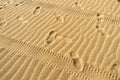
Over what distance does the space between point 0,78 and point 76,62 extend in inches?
63.2

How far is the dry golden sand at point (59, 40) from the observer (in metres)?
4.07

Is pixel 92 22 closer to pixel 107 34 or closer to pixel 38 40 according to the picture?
pixel 107 34

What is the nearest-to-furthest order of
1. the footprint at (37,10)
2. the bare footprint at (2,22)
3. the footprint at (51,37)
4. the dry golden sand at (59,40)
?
1. the dry golden sand at (59,40)
2. the footprint at (51,37)
3. the bare footprint at (2,22)
4. the footprint at (37,10)

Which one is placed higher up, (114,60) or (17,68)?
(17,68)

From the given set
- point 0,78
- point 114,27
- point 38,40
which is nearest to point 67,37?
point 38,40

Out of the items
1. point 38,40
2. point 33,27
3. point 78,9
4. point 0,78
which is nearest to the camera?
point 0,78

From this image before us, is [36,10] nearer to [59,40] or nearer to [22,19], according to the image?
[22,19]

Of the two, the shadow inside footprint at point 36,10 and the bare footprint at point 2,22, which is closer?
the bare footprint at point 2,22

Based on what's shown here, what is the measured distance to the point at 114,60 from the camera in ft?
14.0

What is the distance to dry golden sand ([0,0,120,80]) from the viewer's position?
407cm

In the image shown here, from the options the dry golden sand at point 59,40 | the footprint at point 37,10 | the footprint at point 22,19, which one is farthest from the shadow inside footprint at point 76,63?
the footprint at point 37,10

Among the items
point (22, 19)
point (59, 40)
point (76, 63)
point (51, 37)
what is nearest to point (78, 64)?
point (76, 63)

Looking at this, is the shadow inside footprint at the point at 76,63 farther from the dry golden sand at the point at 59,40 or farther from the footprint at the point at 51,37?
the footprint at the point at 51,37

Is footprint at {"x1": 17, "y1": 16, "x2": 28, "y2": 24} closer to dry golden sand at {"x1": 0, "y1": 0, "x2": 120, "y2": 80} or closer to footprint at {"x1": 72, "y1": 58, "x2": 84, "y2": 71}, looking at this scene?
dry golden sand at {"x1": 0, "y1": 0, "x2": 120, "y2": 80}
